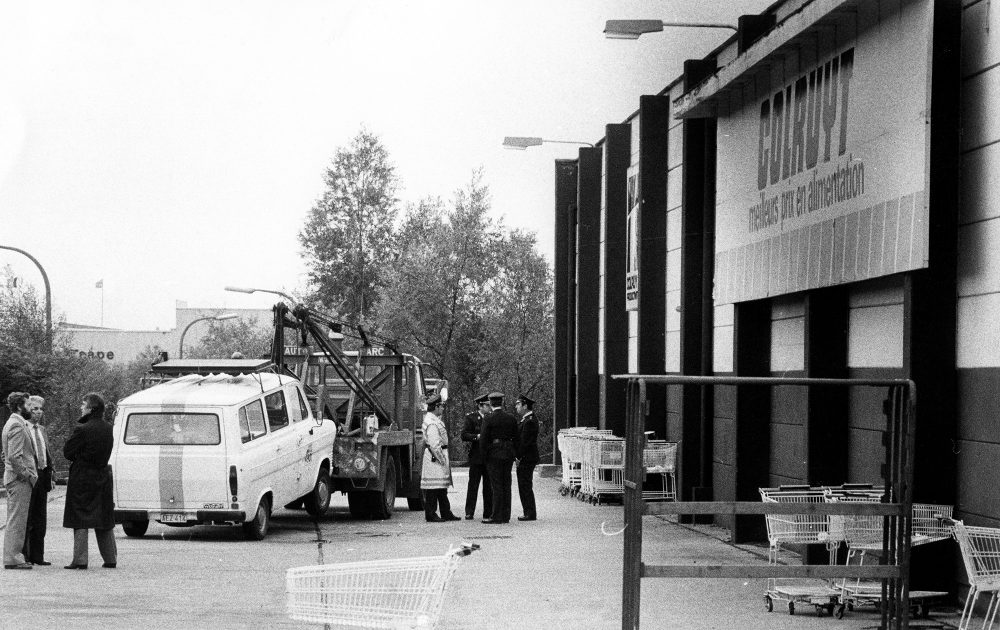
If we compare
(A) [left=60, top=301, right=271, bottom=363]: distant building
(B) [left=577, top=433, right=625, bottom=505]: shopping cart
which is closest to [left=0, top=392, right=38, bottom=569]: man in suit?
(B) [left=577, top=433, right=625, bottom=505]: shopping cart

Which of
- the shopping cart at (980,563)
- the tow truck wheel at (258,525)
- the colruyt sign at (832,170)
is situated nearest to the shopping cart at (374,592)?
the shopping cart at (980,563)

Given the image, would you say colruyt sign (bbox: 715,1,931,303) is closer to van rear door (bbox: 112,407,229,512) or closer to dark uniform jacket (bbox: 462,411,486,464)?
dark uniform jacket (bbox: 462,411,486,464)

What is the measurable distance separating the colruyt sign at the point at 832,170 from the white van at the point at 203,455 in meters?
6.18

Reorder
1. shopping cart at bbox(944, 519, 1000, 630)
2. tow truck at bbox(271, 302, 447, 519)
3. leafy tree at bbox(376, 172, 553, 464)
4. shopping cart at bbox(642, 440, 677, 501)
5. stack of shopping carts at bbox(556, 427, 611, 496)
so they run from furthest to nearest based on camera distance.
A: leafy tree at bbox(376, 172, 553, 464), stack of shopping carts at bbox(556, 427, 611, 496), shopping cart at bbox(642, 440, 677, 501), tow truck at bbox(271, 302, 447, 519), shopping cart at bbox(944, 519, 1000, 630)

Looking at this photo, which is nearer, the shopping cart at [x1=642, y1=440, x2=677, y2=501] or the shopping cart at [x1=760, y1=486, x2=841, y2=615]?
the shopping cart at [x1=760, y1=486, x2=841, y2=615]

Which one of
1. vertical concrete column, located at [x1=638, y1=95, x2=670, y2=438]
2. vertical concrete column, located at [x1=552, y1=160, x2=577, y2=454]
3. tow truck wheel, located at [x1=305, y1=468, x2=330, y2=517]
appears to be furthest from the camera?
vertical concrete column, located at [x1=552, y1=160, x2=577, y2=454]

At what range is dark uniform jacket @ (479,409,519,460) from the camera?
19672mm

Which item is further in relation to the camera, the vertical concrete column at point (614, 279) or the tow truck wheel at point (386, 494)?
the vertical concrete column at point (614, 279)

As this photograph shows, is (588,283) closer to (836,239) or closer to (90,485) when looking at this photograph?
(836,239)

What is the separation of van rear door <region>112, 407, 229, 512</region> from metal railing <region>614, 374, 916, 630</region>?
9.62m

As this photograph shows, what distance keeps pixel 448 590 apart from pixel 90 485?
4008mm

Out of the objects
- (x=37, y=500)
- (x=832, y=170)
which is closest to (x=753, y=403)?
(x=832, y=170)

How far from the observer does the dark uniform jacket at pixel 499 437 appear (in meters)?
19.7

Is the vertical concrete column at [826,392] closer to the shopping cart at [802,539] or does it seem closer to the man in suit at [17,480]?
the shopping cart at [802,539]
